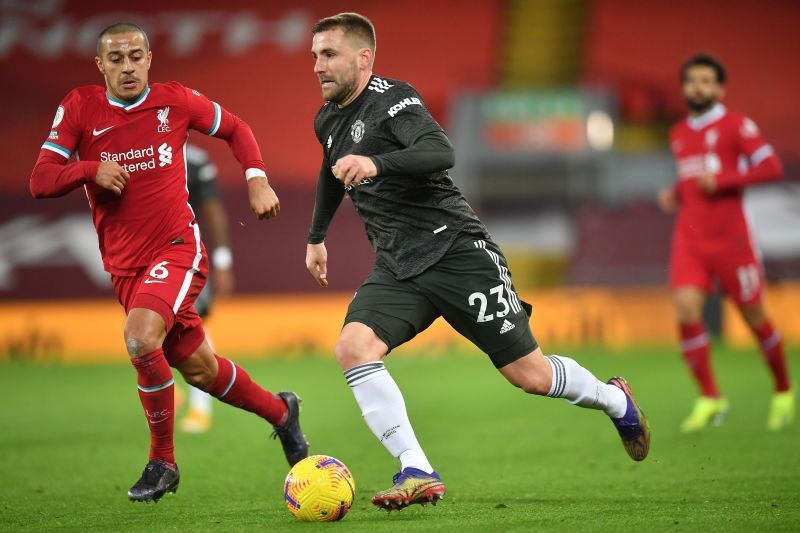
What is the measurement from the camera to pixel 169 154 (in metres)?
6.02

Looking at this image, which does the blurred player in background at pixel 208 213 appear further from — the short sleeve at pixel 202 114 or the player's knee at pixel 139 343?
the player's knee at pixel 139 343

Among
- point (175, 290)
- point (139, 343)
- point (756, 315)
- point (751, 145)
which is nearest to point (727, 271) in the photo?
point (756, 315)

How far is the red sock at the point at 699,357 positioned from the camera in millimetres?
8766

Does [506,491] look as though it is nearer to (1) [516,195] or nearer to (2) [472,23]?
(1) [516,195]

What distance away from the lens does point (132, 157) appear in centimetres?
592

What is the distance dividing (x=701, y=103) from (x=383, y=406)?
4.72 meters

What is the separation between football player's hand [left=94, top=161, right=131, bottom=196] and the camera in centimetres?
558

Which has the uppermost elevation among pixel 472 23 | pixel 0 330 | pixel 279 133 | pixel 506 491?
pixel 472 23

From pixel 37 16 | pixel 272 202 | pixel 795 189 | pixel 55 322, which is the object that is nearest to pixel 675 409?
pixel 272 202

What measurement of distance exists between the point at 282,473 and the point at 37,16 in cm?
1543

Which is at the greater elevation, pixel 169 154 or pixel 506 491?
pixel 169 154

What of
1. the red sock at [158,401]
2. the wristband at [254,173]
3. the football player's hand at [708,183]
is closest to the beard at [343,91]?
the wristband at [254,173]

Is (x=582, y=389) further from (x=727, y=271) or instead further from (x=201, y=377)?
(x=727, y=271)

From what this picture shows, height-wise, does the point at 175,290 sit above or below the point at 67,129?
below
